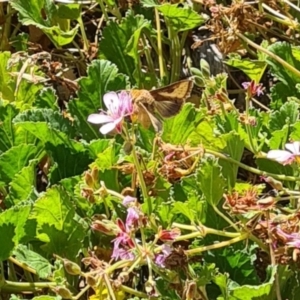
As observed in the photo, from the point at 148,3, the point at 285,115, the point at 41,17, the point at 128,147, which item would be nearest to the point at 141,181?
the point at 128,147

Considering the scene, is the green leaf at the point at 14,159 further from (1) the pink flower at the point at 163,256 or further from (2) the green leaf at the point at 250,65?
(2) the green leaf at the point at 250,65

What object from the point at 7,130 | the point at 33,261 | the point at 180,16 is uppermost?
the point at 180,16

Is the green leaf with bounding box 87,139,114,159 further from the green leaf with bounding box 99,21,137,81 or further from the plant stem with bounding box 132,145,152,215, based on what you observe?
the green leaf with bounding box 99,21,137,81

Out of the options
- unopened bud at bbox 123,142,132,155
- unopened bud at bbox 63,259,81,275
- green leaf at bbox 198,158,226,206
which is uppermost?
unopened bud at bbox 123,142,132,155

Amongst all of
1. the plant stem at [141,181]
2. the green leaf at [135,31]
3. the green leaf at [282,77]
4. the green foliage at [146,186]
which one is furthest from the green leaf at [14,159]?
the green leaf at [282,77]

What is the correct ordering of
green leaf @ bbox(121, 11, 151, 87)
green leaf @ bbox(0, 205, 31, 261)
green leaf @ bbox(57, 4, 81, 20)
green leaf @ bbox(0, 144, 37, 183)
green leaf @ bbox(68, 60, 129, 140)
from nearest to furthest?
green leaf @ bbox(0, 205, 31, 261) → green leaf @ bbox(0, 144, 37, 183) → green leaf @ bbox(68, 60, 129, 140) → green leaf @ bbox(121, 11, 151, 87) → green leaf @ bbox(57, 4, 81, 20)

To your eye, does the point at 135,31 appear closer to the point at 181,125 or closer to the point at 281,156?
the point at 181,125

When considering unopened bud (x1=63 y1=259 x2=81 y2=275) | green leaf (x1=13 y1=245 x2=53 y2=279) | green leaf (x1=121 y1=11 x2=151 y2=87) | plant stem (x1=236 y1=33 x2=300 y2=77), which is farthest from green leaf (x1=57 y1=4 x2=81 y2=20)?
unopened bud (x1=63 y1=259 x2=81 y2=275)
